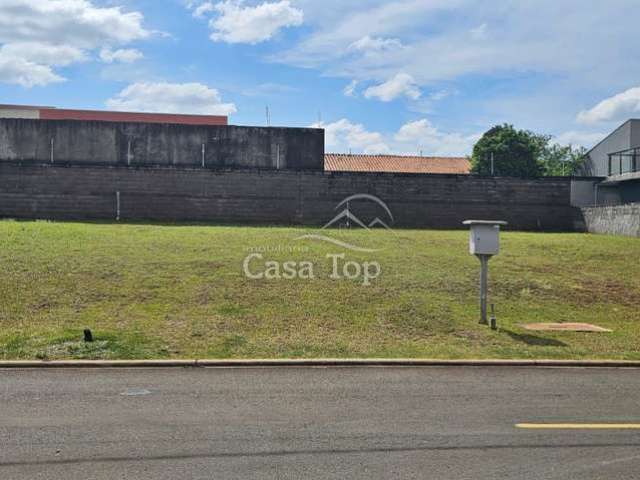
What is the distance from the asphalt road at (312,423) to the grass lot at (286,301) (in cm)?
119

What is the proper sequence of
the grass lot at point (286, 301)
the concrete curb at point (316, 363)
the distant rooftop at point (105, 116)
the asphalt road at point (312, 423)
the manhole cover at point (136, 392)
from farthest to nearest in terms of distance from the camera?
1. the distant rooftop at point (105, 116)
2. the grass lot at point (286, 301)
3. the concrete curb at point (316, 363)
4. the manhole cover at point (136, 392)
5. the asphalt road at point (312, 423)

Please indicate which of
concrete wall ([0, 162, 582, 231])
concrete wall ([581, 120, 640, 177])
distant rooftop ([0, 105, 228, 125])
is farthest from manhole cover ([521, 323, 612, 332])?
distant rooftop ([0, 105, 228, 125])

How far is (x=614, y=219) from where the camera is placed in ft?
78.1

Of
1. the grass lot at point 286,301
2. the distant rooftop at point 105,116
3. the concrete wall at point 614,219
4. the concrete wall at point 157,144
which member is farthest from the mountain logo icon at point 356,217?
the distant rooftop at point 105,116

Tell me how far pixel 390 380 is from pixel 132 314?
5.24 metres

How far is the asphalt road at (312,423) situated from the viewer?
438 centimetres

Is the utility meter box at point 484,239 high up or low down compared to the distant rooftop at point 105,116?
down

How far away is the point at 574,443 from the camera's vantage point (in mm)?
4926

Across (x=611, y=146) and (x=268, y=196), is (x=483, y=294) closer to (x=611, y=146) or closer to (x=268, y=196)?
(x=268, y=196)

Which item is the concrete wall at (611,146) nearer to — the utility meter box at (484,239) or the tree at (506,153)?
the tree at (506,153)

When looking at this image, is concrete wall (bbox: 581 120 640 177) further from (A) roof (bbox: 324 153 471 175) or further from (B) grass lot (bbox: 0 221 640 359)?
(B) grass lot (bbox: 0 221 640 359)

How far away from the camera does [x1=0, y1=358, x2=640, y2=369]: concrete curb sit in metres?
7.68

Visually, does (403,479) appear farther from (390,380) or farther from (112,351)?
(112,351)

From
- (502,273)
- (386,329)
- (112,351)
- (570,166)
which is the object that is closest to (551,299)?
(502,273)
